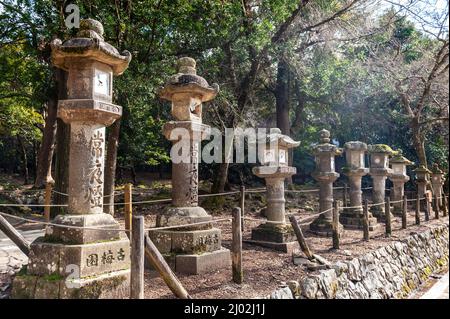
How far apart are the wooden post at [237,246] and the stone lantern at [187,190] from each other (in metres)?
0.81

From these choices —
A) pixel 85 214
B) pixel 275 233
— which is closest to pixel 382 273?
pixel 275 233

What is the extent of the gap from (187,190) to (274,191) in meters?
2.38

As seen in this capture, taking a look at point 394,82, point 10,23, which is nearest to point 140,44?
point 10,23

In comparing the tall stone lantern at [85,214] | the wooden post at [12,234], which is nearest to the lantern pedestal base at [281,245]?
the tall stone lantern at [85,214]

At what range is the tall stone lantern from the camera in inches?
162

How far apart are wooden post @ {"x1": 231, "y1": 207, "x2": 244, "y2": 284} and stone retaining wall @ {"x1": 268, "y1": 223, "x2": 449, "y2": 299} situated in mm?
592

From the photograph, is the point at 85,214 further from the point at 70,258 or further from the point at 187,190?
the point at 187,190

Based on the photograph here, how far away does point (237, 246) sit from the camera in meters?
4.85

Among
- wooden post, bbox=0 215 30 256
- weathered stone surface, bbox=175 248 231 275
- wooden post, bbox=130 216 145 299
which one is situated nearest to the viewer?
wooden post, bbox=130 216 145 299

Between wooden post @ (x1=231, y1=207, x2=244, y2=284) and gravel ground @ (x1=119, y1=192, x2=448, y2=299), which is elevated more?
wooden post @ (x1=231, y1=207, x2=244, y2=284)

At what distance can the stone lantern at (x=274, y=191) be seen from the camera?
7.57 m

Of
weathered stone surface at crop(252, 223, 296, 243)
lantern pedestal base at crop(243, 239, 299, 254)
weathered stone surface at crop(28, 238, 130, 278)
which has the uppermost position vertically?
weathered stone surface at crop(28, 238, 130, 278)

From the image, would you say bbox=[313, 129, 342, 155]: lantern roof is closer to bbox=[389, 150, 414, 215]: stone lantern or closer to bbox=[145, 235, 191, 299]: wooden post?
bbox=[389, 150, 414, 215]: stone lantern

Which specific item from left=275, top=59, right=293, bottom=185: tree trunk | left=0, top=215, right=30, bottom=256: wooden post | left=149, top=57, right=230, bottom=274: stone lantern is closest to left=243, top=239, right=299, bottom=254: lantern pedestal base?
left=149, top=57, right=230, bottom=274: stone lantern
